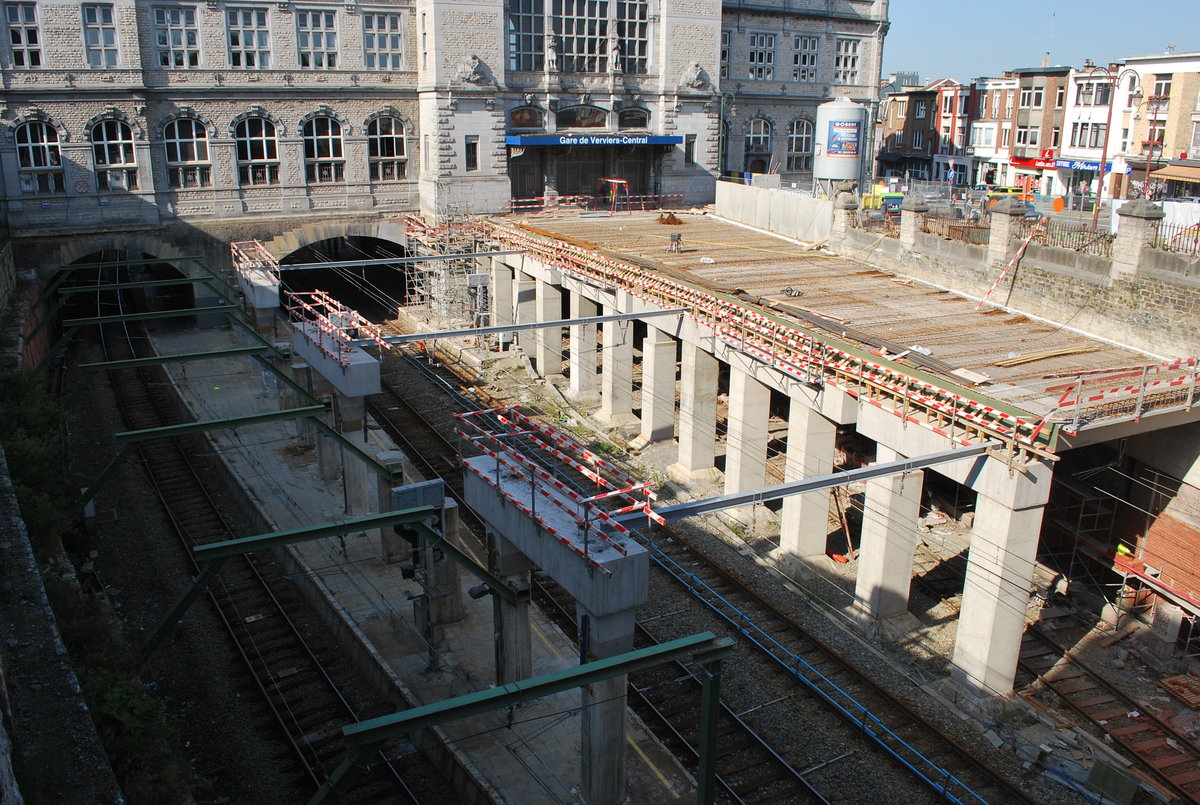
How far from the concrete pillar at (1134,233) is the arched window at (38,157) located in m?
40.7

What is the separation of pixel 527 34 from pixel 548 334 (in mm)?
18018

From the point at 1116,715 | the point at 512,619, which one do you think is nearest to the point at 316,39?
the point at 512,619

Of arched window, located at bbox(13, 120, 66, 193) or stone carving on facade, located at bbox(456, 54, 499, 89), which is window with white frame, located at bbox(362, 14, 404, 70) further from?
arched window, located at bbox(13, 120, 66, 193)

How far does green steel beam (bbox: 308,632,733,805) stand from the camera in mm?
10008

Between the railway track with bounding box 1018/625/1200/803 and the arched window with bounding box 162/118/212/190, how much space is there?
129 ft

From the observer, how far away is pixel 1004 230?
2950 centimetres

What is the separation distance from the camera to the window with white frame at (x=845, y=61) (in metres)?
59.2

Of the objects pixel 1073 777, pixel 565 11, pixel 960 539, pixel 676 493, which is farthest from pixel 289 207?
pixel 1073 777

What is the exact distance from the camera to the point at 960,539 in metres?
26.3

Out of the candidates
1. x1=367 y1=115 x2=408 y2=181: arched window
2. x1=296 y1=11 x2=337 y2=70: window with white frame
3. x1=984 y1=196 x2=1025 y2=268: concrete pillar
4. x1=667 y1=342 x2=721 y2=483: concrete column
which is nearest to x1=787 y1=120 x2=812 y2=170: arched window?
x1=367 y1=115 x2=408 y2=181: arched window

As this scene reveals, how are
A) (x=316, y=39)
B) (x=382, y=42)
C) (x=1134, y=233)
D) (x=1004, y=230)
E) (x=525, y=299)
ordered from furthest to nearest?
1. (x=382, y=42)
2. (x=316, y=39)
3. (x=525, y=299)
4. (x=1004, y=230)
5. (x=1134, y=233)

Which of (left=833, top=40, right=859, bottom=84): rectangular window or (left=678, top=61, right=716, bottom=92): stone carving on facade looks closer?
(left=678, top=61, right=716, bottom=92): stone carving on facade

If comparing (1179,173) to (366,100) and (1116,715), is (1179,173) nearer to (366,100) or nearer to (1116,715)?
(1116,715)

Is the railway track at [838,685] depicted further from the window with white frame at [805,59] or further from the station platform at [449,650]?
the window with white frame at [805,59]
